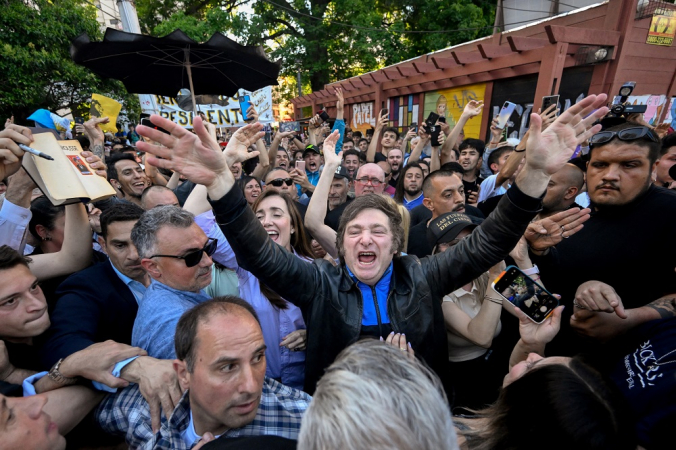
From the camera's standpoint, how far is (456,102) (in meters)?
11.0

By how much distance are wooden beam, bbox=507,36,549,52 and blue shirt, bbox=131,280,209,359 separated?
29.5 feet

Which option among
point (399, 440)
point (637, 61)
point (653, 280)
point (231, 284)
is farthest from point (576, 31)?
point (399, 440)

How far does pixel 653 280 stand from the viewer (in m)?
1.97

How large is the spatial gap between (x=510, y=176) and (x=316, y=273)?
314 centimetres

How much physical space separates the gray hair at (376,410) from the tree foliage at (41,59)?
37.6 feet

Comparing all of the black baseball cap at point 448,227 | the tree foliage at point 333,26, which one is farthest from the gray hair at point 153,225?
the tree foliage at point 333,26

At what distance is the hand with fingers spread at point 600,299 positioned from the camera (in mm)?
1723

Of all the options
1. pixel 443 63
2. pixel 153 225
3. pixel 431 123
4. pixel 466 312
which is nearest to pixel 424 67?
pixel 443 63

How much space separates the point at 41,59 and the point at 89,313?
10680 mm

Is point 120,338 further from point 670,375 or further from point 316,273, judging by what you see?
point 670,375

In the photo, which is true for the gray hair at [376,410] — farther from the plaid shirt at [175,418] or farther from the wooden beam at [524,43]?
the wooden beam at [524,43]

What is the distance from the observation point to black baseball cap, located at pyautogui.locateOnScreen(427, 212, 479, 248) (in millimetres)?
2338

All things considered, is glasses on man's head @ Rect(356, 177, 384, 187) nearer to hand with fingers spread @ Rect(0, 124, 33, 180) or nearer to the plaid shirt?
the plaid shirt

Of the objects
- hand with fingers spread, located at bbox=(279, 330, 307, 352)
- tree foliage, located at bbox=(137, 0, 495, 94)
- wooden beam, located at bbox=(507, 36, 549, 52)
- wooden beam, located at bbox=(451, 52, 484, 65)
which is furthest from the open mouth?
A: tree foliage, located at bbox=(137, 0, 495, 94)
